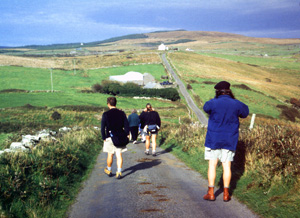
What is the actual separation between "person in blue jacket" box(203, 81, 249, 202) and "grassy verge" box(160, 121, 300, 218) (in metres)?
0.63

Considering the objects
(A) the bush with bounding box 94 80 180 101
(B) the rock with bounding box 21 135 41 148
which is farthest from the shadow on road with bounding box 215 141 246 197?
(A) the bush with bounding box 94 80 180 101

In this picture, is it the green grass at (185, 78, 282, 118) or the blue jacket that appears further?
the green grass at (185, 78, 282, 118)

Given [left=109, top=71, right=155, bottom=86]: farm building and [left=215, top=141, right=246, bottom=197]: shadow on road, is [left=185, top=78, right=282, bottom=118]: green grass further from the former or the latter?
[left=215, top=141, right=246, bottom=197]: shadow on road

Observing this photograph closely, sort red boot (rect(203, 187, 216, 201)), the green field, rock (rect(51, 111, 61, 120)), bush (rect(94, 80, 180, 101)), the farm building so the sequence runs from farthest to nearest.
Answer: the farm building
bush (rect(94, 80, 180, 101))
the green field
rock (rect(51, 111, 61, 120))
red boot (rect(203, 187, 216, 201))

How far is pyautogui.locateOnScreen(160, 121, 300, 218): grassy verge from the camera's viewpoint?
5.01 metres

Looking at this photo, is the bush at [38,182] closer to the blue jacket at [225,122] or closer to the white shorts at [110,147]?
the white shorts at [110,147]

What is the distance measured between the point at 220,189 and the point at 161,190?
1.36 meters

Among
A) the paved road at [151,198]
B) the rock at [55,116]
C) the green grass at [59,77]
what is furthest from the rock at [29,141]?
the green grass at [59,77]

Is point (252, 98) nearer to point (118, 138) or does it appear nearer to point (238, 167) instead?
point (238, 167)

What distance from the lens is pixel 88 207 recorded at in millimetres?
5305

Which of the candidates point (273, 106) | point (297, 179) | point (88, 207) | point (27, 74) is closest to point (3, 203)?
point (88, 207)

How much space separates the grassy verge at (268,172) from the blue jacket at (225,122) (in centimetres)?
107

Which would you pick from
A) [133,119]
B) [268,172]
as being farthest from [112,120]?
[133,119]

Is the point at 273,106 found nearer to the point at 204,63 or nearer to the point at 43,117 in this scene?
the point at 43,117
